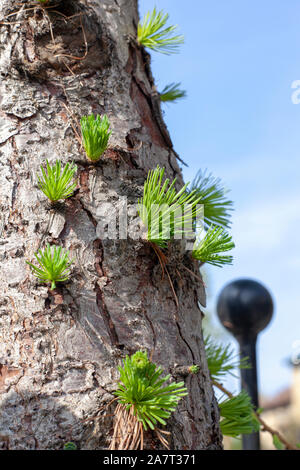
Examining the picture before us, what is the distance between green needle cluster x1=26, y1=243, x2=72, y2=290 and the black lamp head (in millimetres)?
1179

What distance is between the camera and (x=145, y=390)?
739mm

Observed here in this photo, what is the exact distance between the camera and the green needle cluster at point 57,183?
843mm

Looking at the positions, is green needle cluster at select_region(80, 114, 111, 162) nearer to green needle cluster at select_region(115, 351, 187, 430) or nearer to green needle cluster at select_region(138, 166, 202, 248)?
green needle cluster at select_region(138, 166, 202, 248)

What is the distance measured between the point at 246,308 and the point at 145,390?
121 cm

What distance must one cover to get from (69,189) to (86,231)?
0.08 meters

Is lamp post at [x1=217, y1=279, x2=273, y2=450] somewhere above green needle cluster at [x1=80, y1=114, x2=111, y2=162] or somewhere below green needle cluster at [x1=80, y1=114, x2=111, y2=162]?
below

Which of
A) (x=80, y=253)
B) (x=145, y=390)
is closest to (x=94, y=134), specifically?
(x=80, y=253)

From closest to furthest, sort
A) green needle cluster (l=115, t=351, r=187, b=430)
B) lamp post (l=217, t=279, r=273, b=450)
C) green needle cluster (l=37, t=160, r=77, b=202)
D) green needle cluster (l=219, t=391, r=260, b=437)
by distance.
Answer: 1. green needle cluster (l=115, t=351, r=187, b=430)
2. green needle cluster (l=37, t=160, r=77, b=202)
3. green needle cluster (l=219, t=391, r=260, b=437)
4. lamp post (l=217, t=279, r=273, b=450)

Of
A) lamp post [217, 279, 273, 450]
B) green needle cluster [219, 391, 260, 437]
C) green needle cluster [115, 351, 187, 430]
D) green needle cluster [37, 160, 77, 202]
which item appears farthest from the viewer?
lamp post [217, 279, 273, 450]

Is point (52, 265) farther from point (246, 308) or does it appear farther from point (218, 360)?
point (246, 308)

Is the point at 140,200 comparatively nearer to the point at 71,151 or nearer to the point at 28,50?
the point at 71,151

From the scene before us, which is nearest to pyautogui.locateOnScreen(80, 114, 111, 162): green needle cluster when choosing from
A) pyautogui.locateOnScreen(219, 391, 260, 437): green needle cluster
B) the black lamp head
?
pyautogui.locateOnScreen(219, 391, 260, 437): green needle cluster

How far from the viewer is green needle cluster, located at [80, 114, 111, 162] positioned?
869mm

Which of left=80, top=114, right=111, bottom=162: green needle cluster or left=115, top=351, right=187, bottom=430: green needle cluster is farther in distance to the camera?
left=80, top=114, right=111, bottom=162: green needle cluster
